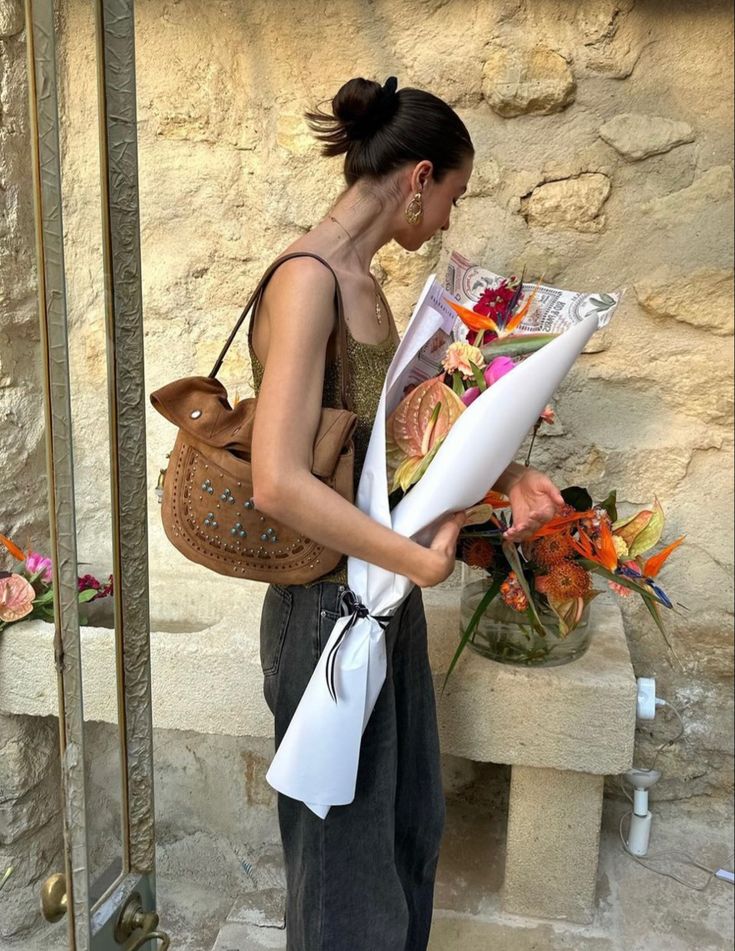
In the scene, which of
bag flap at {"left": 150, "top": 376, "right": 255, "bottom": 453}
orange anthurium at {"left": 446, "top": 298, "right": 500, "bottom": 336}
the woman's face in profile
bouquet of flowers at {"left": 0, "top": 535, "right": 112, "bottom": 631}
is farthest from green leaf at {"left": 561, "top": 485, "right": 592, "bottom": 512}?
bouquet of flowers at {"left": 0, "top": 535, "right": 112, "bottom": 631}

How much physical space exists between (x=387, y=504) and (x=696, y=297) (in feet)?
3.63

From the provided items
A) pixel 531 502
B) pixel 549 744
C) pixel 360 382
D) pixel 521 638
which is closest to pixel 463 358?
pixel 360 382

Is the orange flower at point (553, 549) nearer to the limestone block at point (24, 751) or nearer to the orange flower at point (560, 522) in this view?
the orange flower at point (560, 522)

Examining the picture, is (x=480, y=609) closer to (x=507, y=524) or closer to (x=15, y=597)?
(x=507, y=524)

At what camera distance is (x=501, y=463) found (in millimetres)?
1124

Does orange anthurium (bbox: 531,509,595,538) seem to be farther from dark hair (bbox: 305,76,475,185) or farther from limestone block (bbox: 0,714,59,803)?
limestone block (bbox: 0,714,59,803)

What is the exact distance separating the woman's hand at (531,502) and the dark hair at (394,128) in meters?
0.45

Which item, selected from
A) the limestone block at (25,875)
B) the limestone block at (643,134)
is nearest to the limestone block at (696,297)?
the limestone block at (643,134)

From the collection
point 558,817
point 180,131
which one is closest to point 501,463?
point 558,817

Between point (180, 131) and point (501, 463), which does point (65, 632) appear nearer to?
point (501, 463)

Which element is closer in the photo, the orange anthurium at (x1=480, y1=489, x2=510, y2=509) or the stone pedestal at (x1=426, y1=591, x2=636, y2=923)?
the orange anthurium at (x1=480, y1=489, x2=510, y2=509)

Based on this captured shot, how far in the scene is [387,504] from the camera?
44.0 inches

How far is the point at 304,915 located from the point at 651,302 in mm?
1376

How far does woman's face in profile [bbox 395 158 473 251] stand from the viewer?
1211 mm
